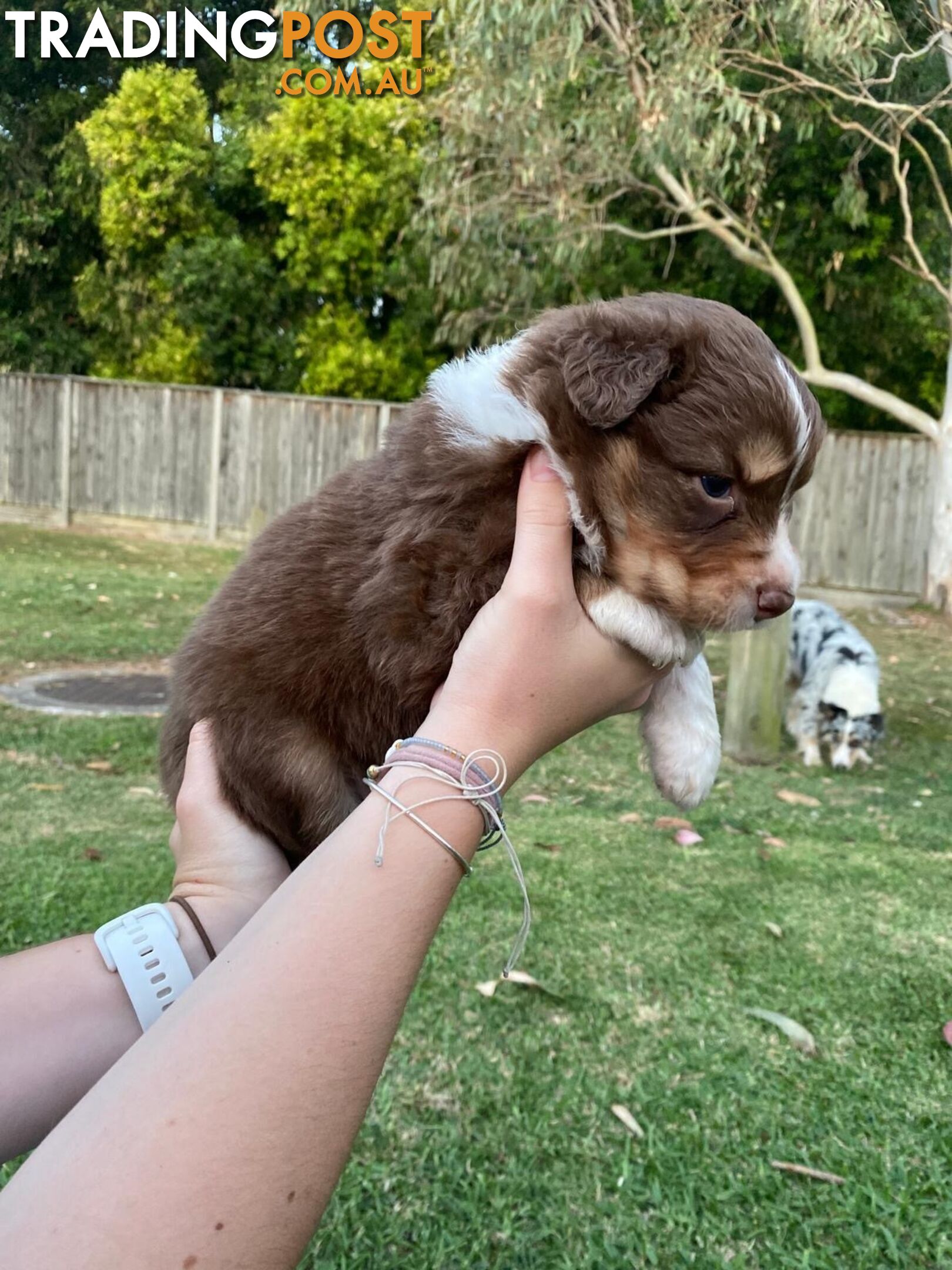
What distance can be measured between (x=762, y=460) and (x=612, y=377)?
0.34 meters

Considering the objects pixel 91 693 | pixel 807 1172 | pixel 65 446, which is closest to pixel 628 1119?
pixel 807 1172

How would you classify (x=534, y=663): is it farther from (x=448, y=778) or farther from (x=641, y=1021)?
(x=641, y=1021)

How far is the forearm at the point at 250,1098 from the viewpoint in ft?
3.81

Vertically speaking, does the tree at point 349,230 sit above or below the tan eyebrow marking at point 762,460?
above

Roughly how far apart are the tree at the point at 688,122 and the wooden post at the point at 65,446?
7245 millimetres

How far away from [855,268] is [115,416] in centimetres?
1338

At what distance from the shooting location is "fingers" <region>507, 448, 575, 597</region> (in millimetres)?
1888

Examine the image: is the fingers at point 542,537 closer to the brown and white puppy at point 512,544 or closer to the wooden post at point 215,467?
the brown and white puppy at point 512,544

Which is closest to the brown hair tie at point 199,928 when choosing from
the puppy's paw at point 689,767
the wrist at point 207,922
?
the wrist at point 207,922

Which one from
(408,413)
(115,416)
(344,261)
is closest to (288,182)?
(344,261)

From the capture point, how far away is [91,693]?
7.71 m

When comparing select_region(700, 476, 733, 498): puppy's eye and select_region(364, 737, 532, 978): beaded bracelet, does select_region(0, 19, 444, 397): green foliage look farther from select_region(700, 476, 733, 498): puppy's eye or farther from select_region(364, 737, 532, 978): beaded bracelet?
select_region(364, 737, 532, 978): beaded bracelet

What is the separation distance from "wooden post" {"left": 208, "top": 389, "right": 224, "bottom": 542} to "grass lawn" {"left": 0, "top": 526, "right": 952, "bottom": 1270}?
12.3 meters

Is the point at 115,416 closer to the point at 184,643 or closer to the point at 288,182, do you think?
the point at 288,182
